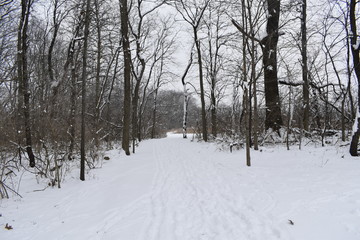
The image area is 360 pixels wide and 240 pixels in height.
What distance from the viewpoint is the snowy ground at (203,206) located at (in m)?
2.97

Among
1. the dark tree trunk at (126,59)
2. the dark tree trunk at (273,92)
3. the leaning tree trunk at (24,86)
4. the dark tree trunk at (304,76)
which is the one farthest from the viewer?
the dark tree trunk at (126,59)

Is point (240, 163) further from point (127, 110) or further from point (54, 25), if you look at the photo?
point (54, 25)

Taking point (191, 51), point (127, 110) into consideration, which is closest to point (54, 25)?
point (127, 110)

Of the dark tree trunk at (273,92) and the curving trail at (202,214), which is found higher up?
the dark tree trunk at (273,92)

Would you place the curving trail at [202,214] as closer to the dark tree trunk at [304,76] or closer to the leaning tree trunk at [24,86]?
the leaning tree trunk at [24,86]

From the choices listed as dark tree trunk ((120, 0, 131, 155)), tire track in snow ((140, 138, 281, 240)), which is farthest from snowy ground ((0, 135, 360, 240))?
dark tree trunk ((120, 0, 131, 155))

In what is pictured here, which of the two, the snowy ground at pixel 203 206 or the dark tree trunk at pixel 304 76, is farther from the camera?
the dark tree trunk at pixel 304 76

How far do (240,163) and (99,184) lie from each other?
4.68 meters

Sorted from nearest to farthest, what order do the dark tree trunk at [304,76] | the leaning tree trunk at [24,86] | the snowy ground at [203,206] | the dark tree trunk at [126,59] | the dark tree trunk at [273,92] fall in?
the snowy ground at [203,206]
the leaning tree trunk at [24,86]
the dark tree trunk at [304,76]
the dark tree trunk at [273,92]
the dark tree trunk at [126,59]

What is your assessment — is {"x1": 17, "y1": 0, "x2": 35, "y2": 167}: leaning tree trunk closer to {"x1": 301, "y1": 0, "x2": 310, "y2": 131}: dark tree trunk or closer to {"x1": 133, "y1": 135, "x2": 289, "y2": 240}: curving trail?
{"x1": 133, "y1": 135, "x2": 289, "y2": 240}: curving trail

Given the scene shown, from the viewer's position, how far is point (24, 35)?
8.08 m

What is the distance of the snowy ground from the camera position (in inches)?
117

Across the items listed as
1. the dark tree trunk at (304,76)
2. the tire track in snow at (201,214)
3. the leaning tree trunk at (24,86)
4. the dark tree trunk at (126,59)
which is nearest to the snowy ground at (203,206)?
the tire track in snow at (201,214)

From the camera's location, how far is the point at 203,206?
3943mm
